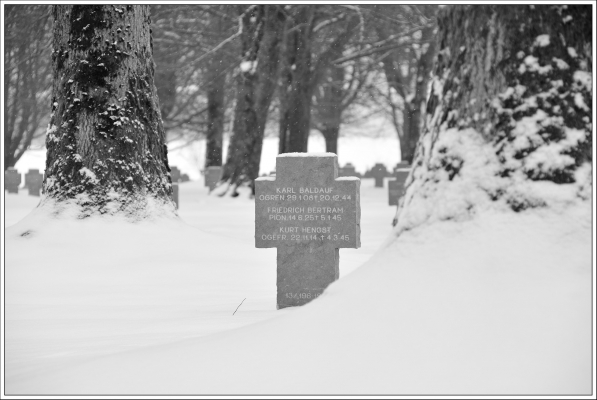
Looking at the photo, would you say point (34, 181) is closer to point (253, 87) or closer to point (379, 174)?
point (253, 87)

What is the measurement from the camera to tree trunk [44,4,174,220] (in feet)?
31.3

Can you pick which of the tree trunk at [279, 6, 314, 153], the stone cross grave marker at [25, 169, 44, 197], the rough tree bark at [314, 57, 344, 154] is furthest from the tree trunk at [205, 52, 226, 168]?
the stone cross grave marker at [25, 169, 44, 197]

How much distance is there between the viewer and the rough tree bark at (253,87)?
72.8 ft

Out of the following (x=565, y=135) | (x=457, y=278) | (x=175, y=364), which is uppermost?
(x=565, y=135)

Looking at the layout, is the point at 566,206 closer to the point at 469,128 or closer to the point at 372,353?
the point at 469,128

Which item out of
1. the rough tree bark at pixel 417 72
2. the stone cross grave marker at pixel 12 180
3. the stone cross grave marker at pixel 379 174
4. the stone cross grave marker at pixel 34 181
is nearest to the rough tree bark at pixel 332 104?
the rough tree bark at pixel 417 72

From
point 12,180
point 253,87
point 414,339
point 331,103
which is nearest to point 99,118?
point 414,339

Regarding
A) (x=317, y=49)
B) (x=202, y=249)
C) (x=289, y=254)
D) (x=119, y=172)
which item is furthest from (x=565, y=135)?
(x=317, y=49)

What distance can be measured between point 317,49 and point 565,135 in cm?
2316

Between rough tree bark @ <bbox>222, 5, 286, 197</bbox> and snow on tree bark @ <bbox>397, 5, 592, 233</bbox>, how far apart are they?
59.9 feet

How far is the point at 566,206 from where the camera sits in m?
4.01

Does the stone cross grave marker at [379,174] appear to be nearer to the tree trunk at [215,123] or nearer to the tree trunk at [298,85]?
the tree trunk at [215,123]

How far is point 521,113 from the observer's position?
4129mm

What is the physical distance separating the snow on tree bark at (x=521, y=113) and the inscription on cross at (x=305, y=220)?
3.17 meters
